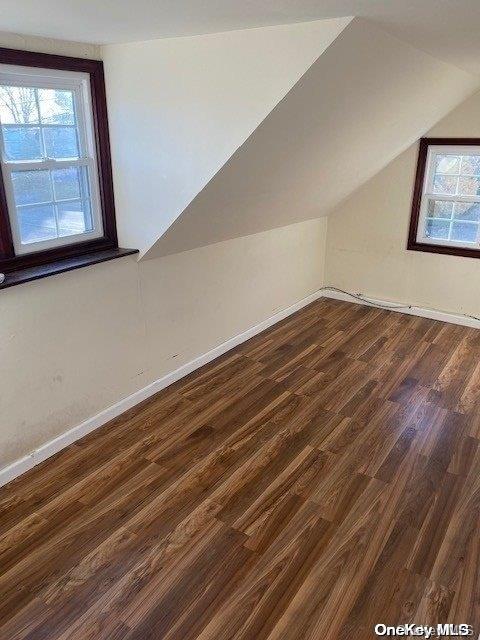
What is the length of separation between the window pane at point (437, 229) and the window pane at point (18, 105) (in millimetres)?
3577

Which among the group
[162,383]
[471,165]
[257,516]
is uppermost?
[471,165]

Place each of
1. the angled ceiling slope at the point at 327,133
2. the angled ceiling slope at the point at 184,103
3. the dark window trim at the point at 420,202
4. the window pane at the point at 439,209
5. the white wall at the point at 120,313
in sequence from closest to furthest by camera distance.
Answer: the angled ceiling slope at the point at 184,103, the angled ceiling slope at the point at 327,133, the white wall at the point at 120,313, the dark window trim at the point at 420,202, the window pane at the point at 439,209

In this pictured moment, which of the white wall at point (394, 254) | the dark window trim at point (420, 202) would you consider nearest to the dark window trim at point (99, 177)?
the white wall at point (394, 254)

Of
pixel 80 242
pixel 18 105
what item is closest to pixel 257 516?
pixel 80 242

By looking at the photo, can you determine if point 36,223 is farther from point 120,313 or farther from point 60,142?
point 120,313

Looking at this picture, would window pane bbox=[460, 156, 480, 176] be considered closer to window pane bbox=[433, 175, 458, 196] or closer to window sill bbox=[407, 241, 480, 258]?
window pane bbox=[433, 175, 458, 196]

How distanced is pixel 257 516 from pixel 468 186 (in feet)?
11.5

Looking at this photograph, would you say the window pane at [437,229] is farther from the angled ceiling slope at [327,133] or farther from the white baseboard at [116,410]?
the white baseboard at [116,410]

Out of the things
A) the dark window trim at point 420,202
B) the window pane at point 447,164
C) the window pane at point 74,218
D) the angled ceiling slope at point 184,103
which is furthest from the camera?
the window pane at point 447,164

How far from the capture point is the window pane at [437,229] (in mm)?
4479

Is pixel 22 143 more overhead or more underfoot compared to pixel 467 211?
more overhead

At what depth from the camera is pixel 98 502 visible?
7.65 ft

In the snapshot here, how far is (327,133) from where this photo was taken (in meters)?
2.84

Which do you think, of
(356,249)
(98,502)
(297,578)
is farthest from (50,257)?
(356,249)
